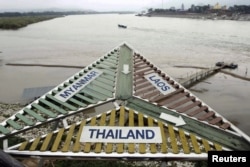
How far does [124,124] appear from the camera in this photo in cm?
577

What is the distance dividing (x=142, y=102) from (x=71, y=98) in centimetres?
169

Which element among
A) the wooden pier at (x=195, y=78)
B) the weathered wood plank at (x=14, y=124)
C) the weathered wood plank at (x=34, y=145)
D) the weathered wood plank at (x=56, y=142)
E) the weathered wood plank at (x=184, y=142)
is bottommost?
the wooden pier at (x=195, y=78)

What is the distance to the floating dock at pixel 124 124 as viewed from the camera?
4.88 meters

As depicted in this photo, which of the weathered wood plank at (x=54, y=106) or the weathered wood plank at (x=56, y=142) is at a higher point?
the weathered wood plank at (x=54, y=106)

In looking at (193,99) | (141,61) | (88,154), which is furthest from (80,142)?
(141,61)

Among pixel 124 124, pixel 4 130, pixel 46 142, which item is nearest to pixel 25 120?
pixel 4 130

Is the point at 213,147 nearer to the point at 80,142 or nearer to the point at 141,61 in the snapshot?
the point at 80,142

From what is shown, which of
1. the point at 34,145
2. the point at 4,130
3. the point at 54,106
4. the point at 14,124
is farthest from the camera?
the point at 54,106

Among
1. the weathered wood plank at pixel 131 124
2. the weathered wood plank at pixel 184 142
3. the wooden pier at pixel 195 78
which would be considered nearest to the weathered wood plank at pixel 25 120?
the weathered wood plank at pixel 131 124

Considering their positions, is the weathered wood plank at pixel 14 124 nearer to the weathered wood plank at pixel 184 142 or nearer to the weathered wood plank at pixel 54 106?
the weathered wood plank at pixel 54 106

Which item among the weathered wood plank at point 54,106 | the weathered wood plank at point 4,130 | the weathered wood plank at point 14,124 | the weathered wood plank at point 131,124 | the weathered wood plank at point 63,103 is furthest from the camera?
the weathered wood plank at point 63,103

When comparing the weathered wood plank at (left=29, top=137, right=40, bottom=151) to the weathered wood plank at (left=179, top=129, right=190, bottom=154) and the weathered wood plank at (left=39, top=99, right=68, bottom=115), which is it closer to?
the weathered wood plank at (left=39, top=99, right=68, bottom=115)

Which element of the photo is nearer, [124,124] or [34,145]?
[34,145]

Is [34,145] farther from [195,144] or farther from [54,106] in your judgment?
[195,144]
